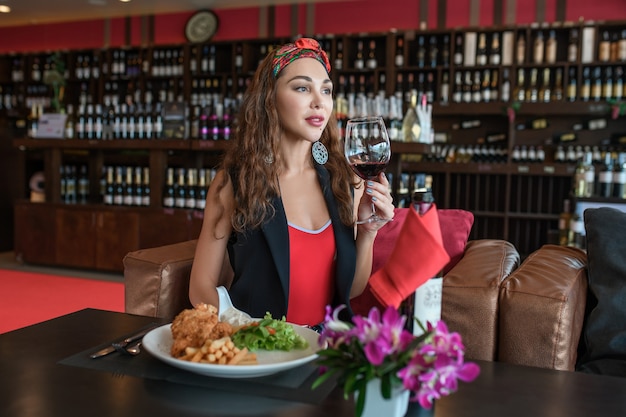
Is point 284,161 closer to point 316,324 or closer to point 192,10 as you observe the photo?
point 316,324

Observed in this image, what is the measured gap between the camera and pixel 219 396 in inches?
37.6

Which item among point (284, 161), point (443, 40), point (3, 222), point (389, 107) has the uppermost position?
point (443, 40)

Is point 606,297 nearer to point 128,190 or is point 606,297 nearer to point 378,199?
point 378,199

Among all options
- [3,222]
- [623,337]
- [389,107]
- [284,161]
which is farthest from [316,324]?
[3,222]

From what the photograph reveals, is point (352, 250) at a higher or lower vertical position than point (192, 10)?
lower

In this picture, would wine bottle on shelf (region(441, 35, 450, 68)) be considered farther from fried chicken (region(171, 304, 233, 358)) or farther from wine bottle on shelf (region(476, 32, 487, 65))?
fried chicken (region(171, 304, 233, 358))

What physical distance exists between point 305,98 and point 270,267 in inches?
18.6

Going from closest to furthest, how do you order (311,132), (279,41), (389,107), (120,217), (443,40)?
1. (311,132)
2. (389,107)
3. (120,217)
4. (443,40)
5. (279,41)

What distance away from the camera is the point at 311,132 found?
1630 millimetres

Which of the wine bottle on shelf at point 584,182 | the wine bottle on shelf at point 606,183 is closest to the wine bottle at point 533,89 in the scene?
the wine bottle on shelf at point 606,183

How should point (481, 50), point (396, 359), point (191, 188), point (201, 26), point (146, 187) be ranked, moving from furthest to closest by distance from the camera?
point (201, 26) → point (481, 50) → point (146, 187) → point (191, 188) → point (396, 359)

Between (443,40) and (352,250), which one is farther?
(443,40)

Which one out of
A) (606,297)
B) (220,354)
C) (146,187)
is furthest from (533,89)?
(220,354)

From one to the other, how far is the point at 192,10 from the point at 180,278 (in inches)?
282
